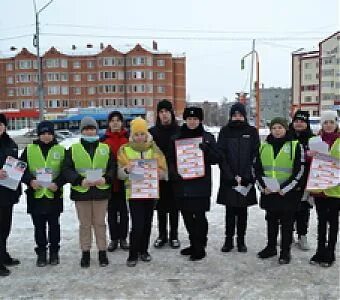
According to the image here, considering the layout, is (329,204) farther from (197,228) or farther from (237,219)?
(197,228)

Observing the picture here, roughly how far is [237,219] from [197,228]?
0.65 m

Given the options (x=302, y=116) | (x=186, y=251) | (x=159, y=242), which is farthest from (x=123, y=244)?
(x=302, y=116)

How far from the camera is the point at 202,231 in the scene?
5.75 metres

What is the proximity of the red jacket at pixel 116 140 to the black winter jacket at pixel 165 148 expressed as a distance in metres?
0.37

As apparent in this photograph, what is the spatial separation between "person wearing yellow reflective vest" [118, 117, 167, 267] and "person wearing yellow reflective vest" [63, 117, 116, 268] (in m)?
0.16

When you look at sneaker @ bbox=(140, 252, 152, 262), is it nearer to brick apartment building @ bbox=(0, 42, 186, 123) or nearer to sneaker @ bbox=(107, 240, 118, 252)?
sneaker @ bbox=(107, 240, 118, 252)

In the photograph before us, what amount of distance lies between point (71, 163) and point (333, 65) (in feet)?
272

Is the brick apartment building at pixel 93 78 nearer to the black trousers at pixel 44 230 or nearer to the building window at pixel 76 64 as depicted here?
the building window at pixel 76 64

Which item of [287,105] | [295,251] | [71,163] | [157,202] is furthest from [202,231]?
[287,105]

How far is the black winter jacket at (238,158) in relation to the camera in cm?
579

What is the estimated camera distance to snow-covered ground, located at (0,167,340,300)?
4.62 m

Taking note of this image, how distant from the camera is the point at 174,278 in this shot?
5.06 m

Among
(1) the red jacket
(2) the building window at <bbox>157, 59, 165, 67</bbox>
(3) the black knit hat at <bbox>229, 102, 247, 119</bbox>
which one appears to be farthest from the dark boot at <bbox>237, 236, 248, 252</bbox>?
(2) the building window at <bbox>157, 59, 165, 67</bbox>

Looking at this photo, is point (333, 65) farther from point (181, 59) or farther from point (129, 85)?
point (129, 85)
